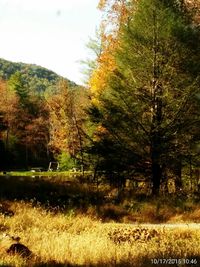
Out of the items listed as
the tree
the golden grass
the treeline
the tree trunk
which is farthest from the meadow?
the treeline

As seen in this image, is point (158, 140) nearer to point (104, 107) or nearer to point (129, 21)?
point (104, 107)

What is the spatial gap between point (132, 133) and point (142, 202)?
104 inches

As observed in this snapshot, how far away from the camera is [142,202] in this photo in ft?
52.0

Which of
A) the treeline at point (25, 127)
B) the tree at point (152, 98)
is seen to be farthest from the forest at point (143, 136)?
the treeline at point (25, 127)

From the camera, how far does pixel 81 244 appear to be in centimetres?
854

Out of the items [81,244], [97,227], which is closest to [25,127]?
[97,227]

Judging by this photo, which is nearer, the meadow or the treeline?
the meadow

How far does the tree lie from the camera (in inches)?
667

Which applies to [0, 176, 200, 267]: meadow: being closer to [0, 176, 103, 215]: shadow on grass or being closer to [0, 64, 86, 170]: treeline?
[0, 176, 103, 215]: shadow on grass

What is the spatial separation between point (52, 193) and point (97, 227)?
19.8 feet

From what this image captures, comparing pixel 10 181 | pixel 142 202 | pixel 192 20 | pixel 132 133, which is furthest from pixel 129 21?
pixel 10 181
